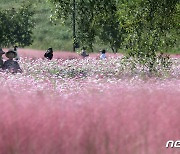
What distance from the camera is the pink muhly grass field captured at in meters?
5.56

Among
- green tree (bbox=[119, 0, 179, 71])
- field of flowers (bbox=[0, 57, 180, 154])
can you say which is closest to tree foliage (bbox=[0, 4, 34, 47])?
green tree (bbox=[119, 0, 179, 71])

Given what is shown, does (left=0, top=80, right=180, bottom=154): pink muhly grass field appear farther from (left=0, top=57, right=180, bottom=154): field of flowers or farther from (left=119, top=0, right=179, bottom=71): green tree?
(left=119, top=0, right=179, bottom=71): green tree

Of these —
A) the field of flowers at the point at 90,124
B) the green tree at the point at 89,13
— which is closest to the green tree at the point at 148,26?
the green tree at the point at 89,13

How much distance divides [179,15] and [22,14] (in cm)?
4111

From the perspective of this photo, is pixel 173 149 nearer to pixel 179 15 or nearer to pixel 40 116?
pixel 40 116

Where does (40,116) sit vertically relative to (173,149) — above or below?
above

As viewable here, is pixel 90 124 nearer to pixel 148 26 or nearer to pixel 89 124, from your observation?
pixel 89 124

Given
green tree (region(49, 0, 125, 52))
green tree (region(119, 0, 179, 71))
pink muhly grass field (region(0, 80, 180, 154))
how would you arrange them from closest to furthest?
pink muhly grass field (region(0, 80, 180, 154)) → green tree (region(119, 0, 179, 71)) → green tree (region(49, 0, 125, 52))

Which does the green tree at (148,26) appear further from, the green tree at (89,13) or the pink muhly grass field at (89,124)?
the pink muhly grass field at (89,124)

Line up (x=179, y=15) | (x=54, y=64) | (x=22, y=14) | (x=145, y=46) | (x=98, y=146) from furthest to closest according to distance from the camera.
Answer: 1. (x=22, y=14)
2. (x=54, y=64)
3. (x=179, y=15)
4. (x=145, y=46)
5. (x=98, y=146)

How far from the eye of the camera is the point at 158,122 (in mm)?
6113

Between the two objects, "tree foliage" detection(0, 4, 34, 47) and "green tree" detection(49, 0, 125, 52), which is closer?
"green tree" detection(49, 0, 125, 52)

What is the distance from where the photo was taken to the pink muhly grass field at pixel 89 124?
556 cm

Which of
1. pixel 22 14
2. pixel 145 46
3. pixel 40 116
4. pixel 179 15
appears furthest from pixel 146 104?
pixel 22 14
